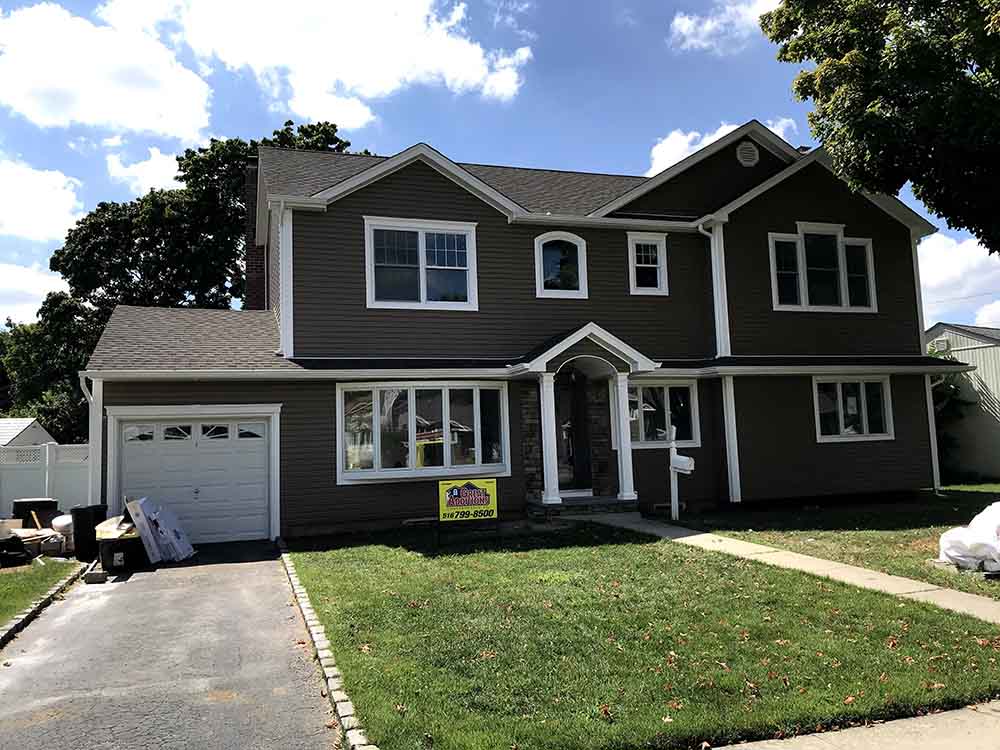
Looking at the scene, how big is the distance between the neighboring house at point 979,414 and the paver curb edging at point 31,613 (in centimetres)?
2229

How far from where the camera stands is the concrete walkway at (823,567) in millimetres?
7387

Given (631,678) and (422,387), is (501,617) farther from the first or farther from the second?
(422,387)

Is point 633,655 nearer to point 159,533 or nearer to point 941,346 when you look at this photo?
point 159,533

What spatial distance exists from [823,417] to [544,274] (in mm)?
7084

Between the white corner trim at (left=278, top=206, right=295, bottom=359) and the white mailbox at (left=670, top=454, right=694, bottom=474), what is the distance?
7.48 meters

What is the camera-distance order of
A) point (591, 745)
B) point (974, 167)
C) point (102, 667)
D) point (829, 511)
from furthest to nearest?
point (829, 511)
point (974, 167)
point (102, 667)
point (591, 745)

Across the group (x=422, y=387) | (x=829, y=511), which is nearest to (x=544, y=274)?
(x=422, y=387)

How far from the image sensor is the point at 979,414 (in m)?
21.8

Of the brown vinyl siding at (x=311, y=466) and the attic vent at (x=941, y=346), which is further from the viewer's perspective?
the attic vent at (x=941, y=346)

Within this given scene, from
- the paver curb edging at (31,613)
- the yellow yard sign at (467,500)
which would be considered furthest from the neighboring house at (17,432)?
the yellow yard sign at (467,500)

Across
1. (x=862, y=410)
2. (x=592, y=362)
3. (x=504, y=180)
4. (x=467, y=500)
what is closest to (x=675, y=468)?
(x=592, y=362)

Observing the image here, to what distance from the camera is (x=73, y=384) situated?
110 feet

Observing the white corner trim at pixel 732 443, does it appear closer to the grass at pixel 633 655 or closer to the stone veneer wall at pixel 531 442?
the stone veneer wall at pixel 531 442

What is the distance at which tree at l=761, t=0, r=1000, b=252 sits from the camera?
1209 centimetres
